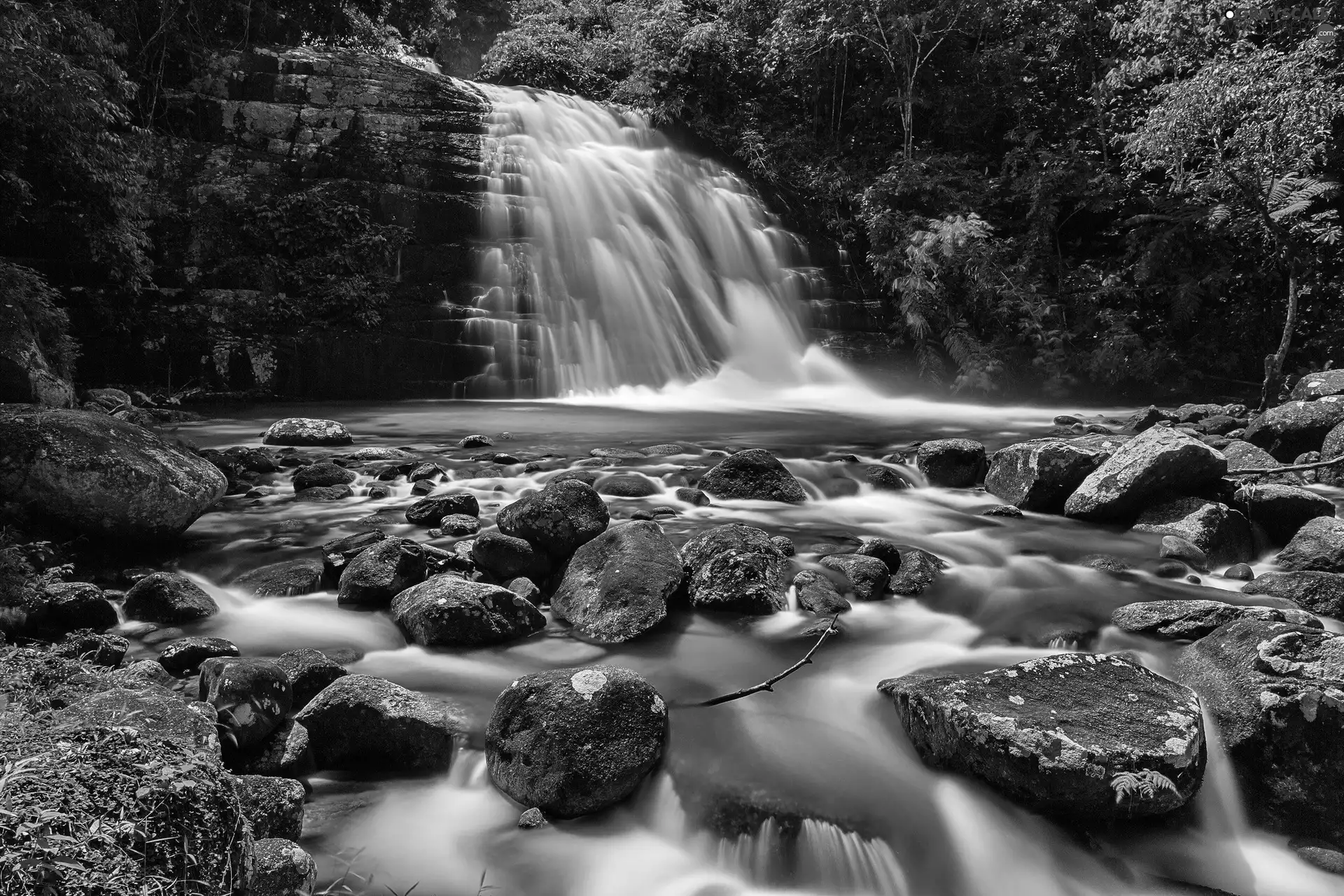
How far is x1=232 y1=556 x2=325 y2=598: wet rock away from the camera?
16.7 ft

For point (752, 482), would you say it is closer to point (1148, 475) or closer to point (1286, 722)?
point (1148, 475)

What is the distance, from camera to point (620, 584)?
474cm

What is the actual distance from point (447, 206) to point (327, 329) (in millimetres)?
3312

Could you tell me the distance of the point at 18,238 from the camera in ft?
38.9

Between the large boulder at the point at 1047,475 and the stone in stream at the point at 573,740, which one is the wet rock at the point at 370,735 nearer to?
the stone in stream at the point at 573,740

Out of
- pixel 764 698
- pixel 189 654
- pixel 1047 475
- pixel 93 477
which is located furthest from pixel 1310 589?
pixel 93 477

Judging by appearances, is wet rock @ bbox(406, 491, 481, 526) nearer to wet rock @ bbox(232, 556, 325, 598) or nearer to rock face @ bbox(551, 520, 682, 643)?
wet rock @ bbox(232, 556, 325, 598)

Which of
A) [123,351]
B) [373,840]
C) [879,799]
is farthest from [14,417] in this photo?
[123,351]

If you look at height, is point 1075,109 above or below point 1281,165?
above

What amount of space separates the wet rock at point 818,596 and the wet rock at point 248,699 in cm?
278

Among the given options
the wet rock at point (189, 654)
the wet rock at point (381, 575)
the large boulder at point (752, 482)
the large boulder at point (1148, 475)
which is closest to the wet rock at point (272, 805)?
the wet rock at point (189, 654)

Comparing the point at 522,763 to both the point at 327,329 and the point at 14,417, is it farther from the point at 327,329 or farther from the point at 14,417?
the point at 327,329

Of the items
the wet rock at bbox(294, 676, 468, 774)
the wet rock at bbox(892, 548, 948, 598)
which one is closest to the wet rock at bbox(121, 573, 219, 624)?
the wet rock at bbox(294, 676, 468, 774)

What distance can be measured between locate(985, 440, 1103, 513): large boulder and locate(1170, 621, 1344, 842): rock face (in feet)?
10.9
